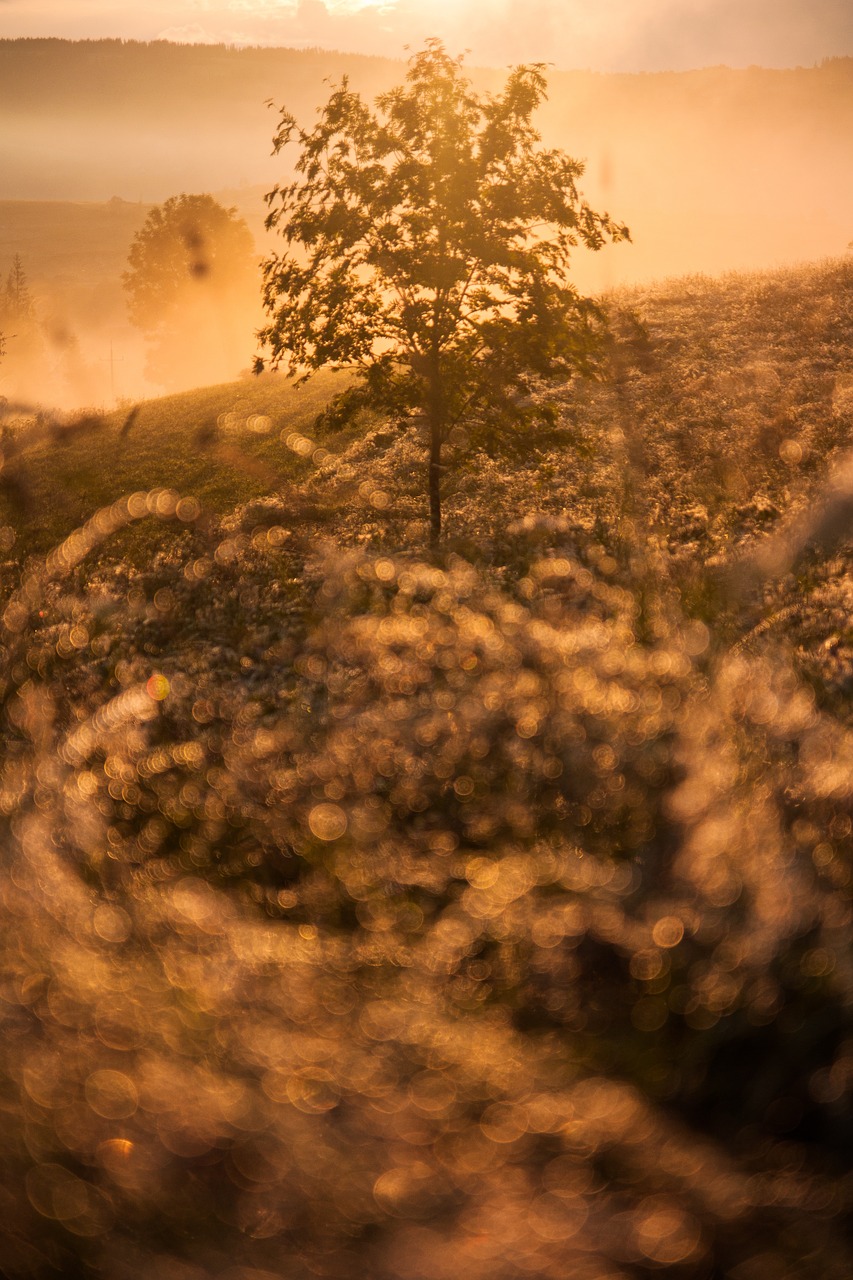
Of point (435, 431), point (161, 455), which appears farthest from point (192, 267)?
point (435, 431)

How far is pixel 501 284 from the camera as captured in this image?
1576 centimetres

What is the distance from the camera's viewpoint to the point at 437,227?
50.5 feet

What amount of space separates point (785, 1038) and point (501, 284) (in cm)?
1281

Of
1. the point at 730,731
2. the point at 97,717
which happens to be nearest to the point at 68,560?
the point at 97,717

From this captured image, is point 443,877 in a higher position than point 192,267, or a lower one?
lower

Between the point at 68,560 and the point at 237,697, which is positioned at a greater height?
the point at 68,560

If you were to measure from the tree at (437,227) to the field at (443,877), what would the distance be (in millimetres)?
2281

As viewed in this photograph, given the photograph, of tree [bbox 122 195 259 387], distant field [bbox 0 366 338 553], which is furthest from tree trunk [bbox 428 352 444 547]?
tree [bbox 122 195 259 387]

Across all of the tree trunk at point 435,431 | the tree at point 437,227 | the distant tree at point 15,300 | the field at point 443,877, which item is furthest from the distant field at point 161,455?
the distant tree at point 15,300

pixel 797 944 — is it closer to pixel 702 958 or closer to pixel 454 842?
pixel 702 958

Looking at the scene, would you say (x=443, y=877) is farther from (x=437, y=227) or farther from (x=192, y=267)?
(x=192, y=267)

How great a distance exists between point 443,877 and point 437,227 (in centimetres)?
1116

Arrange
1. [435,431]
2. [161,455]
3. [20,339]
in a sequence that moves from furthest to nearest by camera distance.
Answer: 1. [20,339]
2. [161,455]
3. [435,431]

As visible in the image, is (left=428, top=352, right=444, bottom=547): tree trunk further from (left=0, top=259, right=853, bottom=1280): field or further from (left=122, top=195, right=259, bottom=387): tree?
(left=122, top=195, right=259, bottom=387): tree
